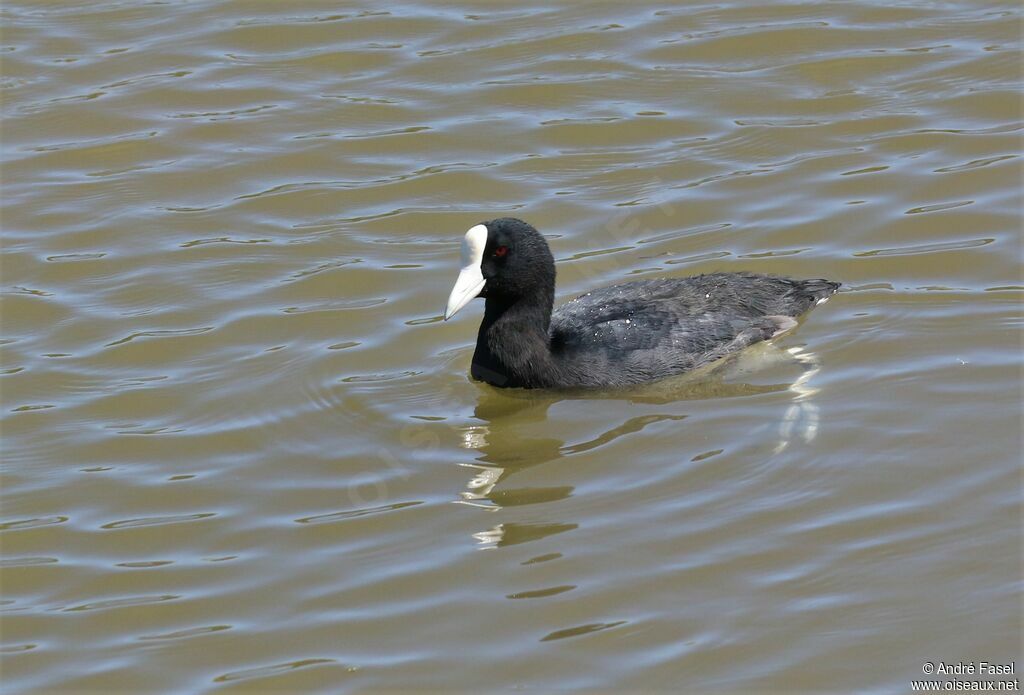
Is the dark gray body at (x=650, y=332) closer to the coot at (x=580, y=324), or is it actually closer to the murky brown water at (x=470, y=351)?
the coot at (x=580, y=324)

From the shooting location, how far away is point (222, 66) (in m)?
10.8

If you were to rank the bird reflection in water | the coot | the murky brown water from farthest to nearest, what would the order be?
the coot → the bird reflection in water → the murky brown water

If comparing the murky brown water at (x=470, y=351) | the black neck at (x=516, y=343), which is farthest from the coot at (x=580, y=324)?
the murky brown water at (x=470, y=351)

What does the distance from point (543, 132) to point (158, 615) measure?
4992 mm

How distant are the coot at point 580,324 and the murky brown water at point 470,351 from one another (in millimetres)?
131

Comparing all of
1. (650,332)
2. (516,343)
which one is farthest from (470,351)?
(650,332)

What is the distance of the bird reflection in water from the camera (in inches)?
241

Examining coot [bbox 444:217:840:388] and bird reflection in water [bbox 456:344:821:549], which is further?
coot [bbox 444:217:840:388]

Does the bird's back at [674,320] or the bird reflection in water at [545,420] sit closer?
the bird reflection in water at [545,420]

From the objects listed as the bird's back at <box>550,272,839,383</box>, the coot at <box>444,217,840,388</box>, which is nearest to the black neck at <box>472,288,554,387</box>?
the coot at <box>444,217,840,388</box>

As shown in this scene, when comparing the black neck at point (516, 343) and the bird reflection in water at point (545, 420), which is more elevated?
the black neck at point (516, 343)

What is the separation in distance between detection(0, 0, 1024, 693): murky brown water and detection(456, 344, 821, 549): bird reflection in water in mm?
21

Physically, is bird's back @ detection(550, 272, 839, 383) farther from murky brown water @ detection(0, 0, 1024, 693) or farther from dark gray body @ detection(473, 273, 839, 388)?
murky brown water @ detection(0, 0, 1024, 693)

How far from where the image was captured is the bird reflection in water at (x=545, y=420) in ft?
20.0
